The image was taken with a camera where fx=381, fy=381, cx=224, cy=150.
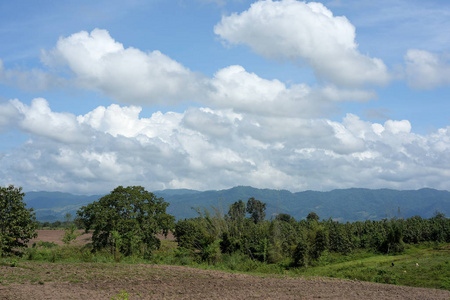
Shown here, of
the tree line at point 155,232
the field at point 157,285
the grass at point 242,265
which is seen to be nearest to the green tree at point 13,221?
the tree line at point 155,232

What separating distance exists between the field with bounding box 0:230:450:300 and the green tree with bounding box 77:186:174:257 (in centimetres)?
581

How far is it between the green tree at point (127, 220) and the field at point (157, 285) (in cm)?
581

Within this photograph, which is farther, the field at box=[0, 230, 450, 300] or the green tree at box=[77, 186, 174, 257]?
the green tree at box=[77, 186, 174, 257]

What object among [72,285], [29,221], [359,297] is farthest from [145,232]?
[359,297]

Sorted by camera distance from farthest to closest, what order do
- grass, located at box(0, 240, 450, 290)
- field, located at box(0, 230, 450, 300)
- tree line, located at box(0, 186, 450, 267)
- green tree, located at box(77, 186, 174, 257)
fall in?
green tree, located at box(77, 186, 174, 257) < tree line, located at box(0, 186, 450, 267) < grass, located at box(0, 240, 450, 290) < field, located at box(0, 230, 450, 300)

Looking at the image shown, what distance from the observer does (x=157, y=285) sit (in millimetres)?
17406

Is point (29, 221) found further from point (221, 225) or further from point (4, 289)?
point (221, 225)

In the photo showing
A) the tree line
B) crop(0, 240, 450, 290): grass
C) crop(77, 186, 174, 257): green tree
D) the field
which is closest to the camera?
the field

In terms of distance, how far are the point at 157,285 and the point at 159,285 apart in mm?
97

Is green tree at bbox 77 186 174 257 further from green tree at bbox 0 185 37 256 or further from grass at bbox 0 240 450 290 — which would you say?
green tree at bbox 0 185 37 256

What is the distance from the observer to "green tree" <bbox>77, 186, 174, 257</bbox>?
28016mm

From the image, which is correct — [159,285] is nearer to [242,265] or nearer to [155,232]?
[155,232]

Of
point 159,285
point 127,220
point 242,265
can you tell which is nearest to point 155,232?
point 127,220

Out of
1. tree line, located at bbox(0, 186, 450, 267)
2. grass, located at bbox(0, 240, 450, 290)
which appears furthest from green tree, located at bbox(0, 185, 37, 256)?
grass, located at bbox(0, 240, 450, 290)
